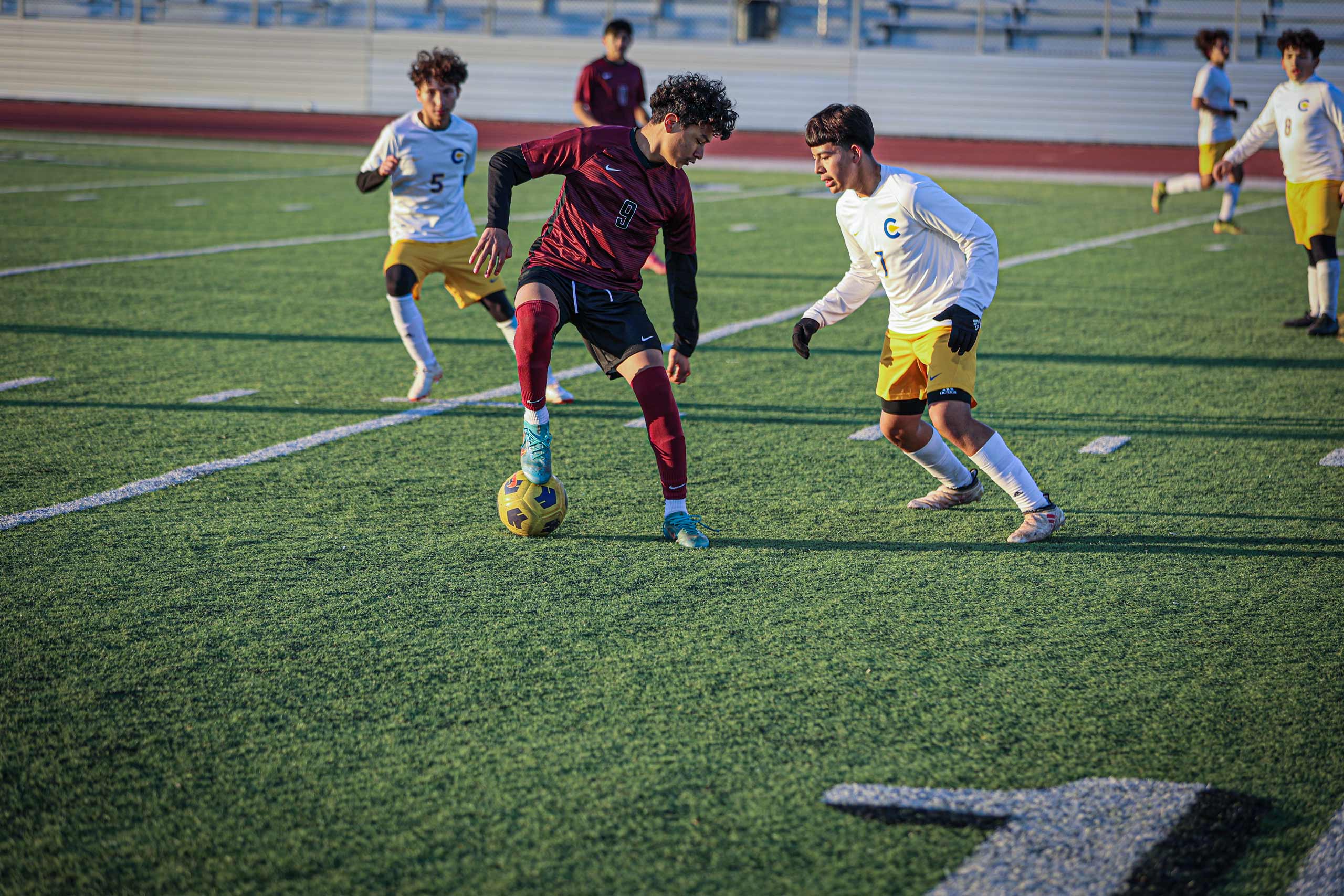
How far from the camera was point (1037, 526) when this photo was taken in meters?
4.60

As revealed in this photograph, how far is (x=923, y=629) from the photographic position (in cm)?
379

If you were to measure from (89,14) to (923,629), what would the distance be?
96.0 feet

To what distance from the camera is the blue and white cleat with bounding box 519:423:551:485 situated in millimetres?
4586

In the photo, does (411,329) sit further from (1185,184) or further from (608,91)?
(1185,184)

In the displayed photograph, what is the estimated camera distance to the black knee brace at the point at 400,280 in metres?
6.73

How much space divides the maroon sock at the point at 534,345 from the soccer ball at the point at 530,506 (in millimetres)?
281

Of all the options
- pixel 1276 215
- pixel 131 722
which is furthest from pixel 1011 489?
pixel 1276 215

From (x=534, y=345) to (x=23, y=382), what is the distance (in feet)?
11.6

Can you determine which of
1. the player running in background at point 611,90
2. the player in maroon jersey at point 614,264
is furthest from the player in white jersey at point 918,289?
the player running in background at point 611,90

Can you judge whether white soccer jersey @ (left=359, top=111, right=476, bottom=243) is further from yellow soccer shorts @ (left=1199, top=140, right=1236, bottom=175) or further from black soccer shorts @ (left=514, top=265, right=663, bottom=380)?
yellow soccer shorts @ (left=1199, top=140, right=1236, bottom=175)

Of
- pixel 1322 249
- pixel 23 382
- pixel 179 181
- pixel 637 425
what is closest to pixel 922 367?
pixel 637 425

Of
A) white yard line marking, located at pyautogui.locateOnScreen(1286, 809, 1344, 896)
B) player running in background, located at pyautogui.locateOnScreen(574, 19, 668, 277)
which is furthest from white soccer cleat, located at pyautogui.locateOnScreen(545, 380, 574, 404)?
player running in background, located at pyautogui.locateOnScreen(574, 19, 668, 277)

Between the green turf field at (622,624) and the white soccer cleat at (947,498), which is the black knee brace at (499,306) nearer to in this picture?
the green turf field at (622,624)

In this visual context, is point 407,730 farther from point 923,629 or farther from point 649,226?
point 649,226
